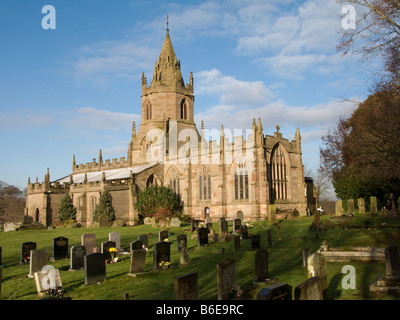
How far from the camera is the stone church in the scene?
36.9 m

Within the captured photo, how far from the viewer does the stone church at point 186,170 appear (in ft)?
121

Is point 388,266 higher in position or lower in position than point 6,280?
higher

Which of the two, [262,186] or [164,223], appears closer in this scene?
[164,223]

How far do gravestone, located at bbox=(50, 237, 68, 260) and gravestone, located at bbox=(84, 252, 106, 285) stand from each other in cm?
573

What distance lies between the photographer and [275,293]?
23.9 feet

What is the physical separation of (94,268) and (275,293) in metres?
7.31

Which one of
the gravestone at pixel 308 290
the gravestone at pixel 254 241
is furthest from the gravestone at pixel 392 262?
the gravestone at pixel 254 241

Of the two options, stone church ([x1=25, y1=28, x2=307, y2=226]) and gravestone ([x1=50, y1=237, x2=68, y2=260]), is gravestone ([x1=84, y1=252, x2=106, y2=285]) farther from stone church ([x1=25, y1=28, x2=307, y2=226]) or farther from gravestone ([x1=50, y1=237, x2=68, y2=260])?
stone church ([x1=25, y1=28, x2=307, y2=226])

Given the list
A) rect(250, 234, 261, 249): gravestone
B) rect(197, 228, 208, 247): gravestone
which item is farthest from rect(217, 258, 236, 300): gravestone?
rect(197, 228, 208, 247): gravestone
